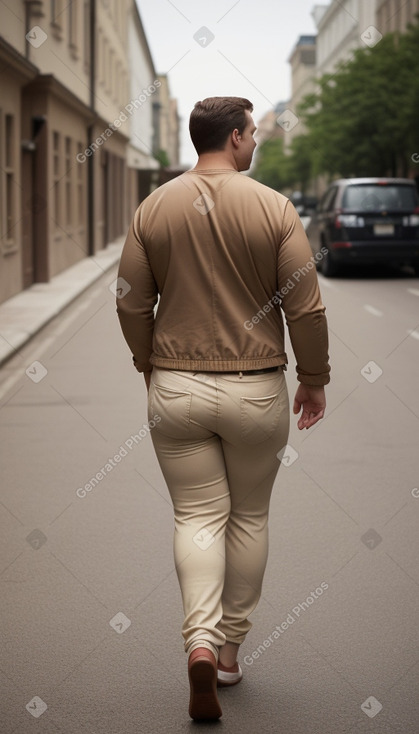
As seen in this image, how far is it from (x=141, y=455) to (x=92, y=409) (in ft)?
5.53

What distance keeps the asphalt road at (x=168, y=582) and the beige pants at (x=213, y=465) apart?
35cm

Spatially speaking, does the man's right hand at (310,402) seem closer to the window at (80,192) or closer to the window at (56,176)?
the window at (56,176)

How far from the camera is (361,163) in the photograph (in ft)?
132

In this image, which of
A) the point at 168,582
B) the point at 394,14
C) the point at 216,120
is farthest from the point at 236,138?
the point at 394,14

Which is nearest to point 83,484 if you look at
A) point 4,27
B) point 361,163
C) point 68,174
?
point 4,27

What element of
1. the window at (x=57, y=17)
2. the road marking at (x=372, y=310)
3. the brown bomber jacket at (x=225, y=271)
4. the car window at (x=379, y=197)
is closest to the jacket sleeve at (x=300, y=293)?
the brown bomber jacket at (x=225, y=271)

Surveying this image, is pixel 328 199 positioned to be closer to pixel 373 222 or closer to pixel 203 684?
pixel 373 222

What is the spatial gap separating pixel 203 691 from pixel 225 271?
1.23 metres

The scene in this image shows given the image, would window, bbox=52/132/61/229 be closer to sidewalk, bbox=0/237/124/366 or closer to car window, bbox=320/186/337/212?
sidewalk, bbox=0/237/124/366

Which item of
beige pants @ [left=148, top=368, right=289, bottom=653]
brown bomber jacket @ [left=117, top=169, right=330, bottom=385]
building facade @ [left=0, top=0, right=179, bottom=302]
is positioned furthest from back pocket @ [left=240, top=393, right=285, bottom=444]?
building facade @ [left=0, top=0, right=179, bottom=302]

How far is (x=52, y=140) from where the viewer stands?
2266cm

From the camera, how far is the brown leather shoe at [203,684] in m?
3.31

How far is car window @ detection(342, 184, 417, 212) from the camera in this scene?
2138 cm

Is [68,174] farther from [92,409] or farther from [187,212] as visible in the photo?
[187,212]
